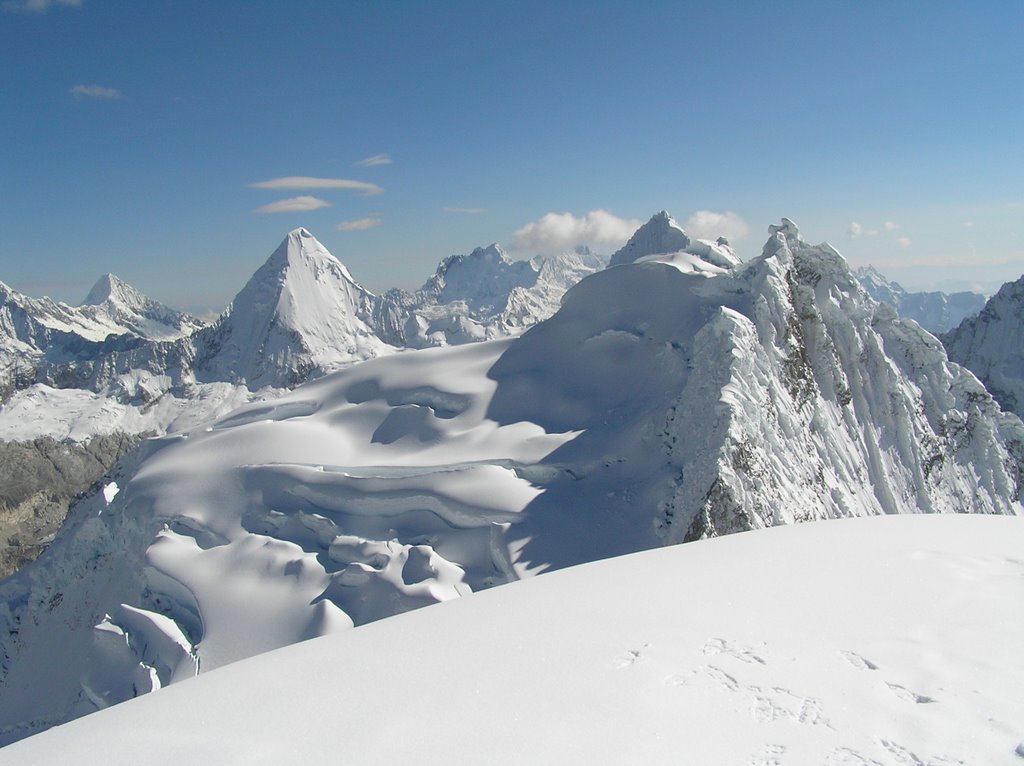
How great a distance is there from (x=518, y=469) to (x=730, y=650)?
20510mm

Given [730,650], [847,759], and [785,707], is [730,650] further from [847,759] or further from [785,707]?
[847,759]

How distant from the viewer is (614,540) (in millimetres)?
23781

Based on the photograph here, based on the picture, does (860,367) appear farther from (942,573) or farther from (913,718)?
(913,718)

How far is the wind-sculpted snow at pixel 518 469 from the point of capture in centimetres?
2241

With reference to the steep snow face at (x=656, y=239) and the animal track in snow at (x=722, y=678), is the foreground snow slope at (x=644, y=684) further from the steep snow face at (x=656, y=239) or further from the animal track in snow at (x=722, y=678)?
the steep snow face at (x=656, y=239)

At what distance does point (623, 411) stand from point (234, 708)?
25.5 meters

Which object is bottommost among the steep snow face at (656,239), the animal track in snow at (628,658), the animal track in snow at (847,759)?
the animal track in snow at (628,658)

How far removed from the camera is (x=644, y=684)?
630cm

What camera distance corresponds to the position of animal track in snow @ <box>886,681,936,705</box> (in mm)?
6035

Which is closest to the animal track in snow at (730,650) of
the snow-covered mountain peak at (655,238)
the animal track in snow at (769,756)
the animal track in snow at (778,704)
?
the animal track in snow at (778,704)

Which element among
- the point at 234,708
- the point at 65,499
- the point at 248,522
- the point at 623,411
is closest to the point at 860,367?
the point at 623,411

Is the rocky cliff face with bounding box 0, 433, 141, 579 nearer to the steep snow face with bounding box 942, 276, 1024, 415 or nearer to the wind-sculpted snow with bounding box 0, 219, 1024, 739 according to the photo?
the wind-sculpted snow with bounding box 0, 219, 1024, 739

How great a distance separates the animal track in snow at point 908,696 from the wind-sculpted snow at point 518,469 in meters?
14.9

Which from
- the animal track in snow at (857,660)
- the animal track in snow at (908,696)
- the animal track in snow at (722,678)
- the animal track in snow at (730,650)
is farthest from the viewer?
the animal track in snow at (730,650)
